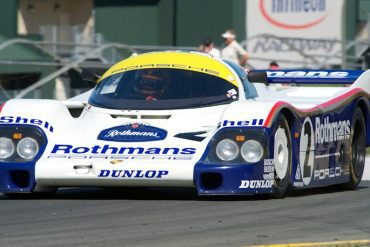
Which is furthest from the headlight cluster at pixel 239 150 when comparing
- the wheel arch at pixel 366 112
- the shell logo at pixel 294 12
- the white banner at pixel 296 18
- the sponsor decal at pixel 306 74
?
the shell logo at pixel 294 12

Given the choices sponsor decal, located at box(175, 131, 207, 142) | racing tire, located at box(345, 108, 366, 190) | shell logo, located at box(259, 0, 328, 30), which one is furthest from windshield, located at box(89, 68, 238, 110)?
shell logo, located at box(259, 0, 328, 30)

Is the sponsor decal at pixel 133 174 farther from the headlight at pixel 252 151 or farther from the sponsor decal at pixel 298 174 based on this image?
the sponsor decal at pixel 298 174

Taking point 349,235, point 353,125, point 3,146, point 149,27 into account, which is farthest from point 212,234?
point 149,27

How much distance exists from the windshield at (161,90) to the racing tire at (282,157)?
2.06 ft

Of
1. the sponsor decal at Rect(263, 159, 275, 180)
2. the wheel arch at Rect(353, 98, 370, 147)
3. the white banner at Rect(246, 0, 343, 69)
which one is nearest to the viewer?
the sponsor decal at Rect(263, 159, 275, 180)

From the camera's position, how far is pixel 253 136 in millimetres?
9812

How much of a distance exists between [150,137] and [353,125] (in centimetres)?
259

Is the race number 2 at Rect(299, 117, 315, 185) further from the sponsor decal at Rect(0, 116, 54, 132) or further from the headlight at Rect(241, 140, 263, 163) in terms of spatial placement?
the sponsor decal at Rect(0, 116, 54, 132)

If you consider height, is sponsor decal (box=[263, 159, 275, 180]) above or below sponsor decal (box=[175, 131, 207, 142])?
below

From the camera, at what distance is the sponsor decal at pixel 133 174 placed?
9711 mm

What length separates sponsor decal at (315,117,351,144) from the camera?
10.9 meters

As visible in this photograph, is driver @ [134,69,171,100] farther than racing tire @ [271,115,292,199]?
Yes

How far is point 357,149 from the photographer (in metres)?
12.0

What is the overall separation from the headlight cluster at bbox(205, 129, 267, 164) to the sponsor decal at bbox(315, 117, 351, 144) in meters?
1.18
